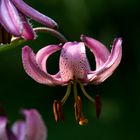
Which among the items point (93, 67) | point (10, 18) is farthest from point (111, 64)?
point (93, 67)

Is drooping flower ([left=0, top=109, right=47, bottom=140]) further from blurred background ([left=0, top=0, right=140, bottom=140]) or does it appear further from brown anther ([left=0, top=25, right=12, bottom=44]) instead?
blurred background ([left=0, top=0, right=140, bottom=140])

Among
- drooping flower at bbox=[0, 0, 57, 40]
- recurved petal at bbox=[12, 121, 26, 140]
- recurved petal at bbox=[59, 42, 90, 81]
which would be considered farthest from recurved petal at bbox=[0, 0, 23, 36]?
recurved petal at bbox=[12, 121, 26, 140]

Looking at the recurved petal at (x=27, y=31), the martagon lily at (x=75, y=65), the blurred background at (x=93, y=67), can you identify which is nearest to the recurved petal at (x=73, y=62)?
the martagon lily at (x=75, y=65)

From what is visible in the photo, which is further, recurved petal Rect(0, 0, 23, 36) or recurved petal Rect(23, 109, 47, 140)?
recurved petal Rect(23, 109, 47, 140)

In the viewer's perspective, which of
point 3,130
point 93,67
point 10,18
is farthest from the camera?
point 93,67

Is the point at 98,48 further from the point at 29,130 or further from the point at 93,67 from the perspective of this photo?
the point at 93,67

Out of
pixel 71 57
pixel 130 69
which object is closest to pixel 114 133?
pixel 130 69
